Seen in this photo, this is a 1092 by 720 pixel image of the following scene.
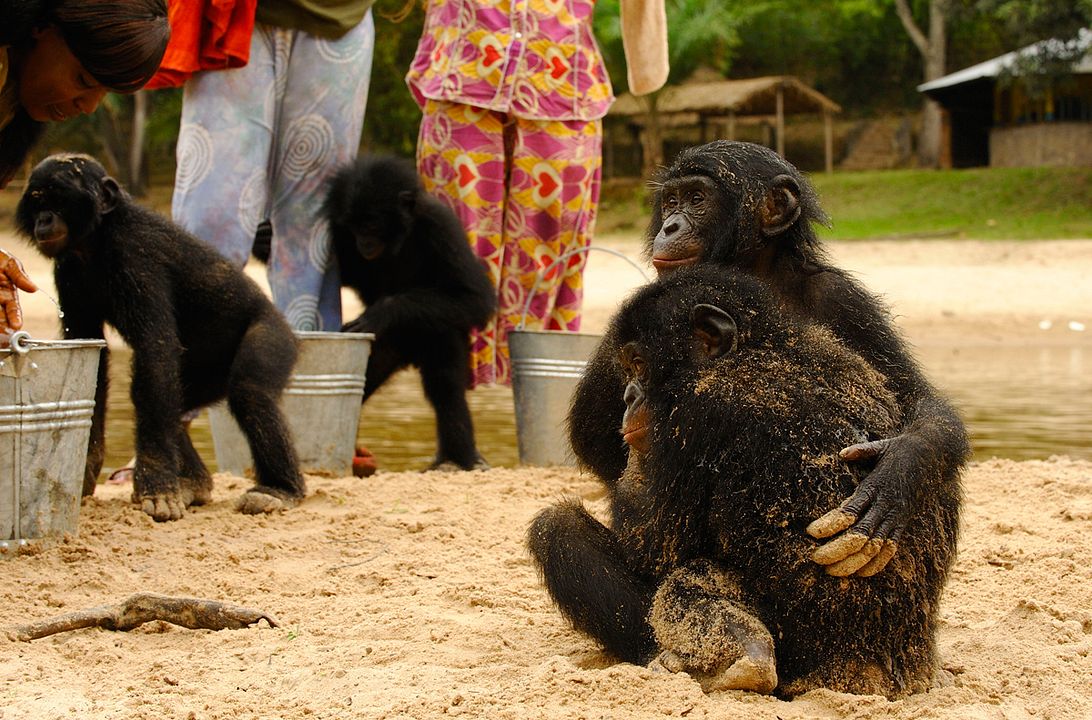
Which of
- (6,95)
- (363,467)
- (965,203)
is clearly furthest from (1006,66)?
(6,95)

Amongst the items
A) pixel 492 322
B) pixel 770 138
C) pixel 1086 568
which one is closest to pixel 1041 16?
pixel 770 138

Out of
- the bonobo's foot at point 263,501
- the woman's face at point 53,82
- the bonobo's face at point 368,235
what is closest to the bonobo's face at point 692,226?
the woman's face at point 53,82

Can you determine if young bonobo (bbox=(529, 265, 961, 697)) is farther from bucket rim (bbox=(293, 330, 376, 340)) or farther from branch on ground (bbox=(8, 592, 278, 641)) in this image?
bucket rim (bbox=(293, 330, 376, 340))

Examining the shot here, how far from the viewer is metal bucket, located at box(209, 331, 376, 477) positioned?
5.58 metres

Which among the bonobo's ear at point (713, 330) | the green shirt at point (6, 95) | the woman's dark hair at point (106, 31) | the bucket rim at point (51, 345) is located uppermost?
the woman's dark hair at point (106, 31)

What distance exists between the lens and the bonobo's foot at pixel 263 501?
4.70 metres

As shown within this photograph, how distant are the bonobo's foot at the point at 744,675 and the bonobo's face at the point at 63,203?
9.49ft

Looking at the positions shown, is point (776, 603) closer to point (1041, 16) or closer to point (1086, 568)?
point (1086, 568)

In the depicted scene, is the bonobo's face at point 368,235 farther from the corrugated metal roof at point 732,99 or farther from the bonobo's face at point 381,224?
the corrugated metal roof at point 732,99

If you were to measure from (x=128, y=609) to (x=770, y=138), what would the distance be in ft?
105

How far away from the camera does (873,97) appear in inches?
1432

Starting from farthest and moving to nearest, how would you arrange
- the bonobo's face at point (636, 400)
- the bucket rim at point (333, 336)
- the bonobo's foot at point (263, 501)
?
the bucket rim at point (333, 336) < the bonobo's foot at point (263, 501) < the bonobo's face at point (636, 400)

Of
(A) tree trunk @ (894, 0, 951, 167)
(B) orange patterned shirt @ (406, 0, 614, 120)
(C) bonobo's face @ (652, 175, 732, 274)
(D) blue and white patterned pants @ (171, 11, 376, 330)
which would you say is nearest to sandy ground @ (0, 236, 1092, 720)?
(C) bonobo's face @ (652, 175, 732, 274)

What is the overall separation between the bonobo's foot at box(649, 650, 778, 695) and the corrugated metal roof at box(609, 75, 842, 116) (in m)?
27.8
